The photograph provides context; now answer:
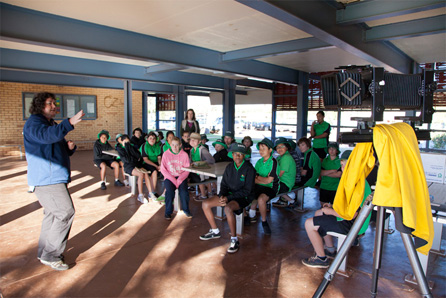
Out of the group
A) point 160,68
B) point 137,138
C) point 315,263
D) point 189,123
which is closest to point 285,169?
point 315,263

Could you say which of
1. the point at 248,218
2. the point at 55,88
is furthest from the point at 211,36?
the point at 55,88

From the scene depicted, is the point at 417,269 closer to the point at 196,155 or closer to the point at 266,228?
the point at 266,228

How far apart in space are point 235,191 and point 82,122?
40.6ft

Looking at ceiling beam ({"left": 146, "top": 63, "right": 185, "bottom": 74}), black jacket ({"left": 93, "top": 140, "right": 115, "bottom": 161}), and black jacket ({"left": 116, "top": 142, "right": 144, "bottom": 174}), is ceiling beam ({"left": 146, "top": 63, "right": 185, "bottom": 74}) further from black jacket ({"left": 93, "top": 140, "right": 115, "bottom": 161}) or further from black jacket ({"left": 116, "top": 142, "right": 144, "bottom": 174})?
black jacket ({"left": 116, "top": 142, "right": 144, "bottom": 174})

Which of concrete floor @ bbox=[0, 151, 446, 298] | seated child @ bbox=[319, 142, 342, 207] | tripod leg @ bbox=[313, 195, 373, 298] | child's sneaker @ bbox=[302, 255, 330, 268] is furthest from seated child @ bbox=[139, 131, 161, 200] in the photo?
tripod leg @ bbox=[313, 195, 373, 298]

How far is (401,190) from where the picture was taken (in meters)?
1.77

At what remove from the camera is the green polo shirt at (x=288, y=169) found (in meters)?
5.00

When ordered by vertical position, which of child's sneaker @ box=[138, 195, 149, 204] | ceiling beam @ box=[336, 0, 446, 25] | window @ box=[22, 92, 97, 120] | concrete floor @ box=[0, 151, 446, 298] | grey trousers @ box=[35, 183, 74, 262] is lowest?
concrete floor @ box=[0, 151, 446, 298]

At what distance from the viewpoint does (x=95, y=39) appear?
488 cm

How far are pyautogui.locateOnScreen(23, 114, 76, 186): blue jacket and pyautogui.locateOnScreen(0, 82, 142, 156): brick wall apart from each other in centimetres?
1142

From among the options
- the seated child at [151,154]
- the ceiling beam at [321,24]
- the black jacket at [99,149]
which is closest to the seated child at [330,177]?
the ceiling beam at [321,24]

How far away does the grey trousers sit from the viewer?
132 inches

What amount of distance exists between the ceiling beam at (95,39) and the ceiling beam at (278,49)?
1.33 feet

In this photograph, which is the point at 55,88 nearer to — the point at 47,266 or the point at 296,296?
the point at 47,266
